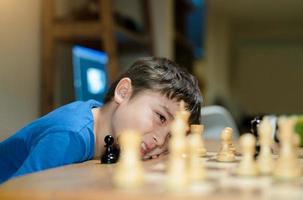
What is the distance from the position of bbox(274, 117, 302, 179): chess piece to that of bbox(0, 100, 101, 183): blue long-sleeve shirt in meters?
0.42

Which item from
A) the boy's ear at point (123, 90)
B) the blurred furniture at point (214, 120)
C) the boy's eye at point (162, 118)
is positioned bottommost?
the blurred furniture at point (214, 120)

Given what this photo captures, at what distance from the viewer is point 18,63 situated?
1784 mm

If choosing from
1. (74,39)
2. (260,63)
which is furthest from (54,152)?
(260,63)

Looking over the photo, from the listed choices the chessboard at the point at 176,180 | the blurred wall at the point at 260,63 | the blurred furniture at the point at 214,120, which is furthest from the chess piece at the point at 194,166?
the blurred wall at the point at 260,63

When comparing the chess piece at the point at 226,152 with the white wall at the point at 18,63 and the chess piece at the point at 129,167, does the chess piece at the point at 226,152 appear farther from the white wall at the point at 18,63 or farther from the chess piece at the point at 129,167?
the white wall at the point at 18,63

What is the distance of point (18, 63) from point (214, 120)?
821 mm

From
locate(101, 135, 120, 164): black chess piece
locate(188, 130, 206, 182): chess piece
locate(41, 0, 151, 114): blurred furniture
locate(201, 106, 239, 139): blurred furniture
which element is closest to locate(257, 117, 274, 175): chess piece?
locate(188, 130, 206, 182): chess piece

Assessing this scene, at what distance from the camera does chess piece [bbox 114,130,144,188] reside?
20.6 inches

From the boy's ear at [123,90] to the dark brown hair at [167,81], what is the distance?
0.05 feet

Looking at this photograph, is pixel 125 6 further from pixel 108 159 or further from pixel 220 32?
pixel 220 32

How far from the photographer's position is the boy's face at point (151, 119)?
1.00 m

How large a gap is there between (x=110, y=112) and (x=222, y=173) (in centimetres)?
55

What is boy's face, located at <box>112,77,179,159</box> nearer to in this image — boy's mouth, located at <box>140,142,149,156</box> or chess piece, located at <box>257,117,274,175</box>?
boy's mouth, located at <box>140,142,149,156</box>

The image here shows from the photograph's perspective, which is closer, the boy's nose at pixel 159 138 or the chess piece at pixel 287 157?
the chess piece at pixel 287 157
